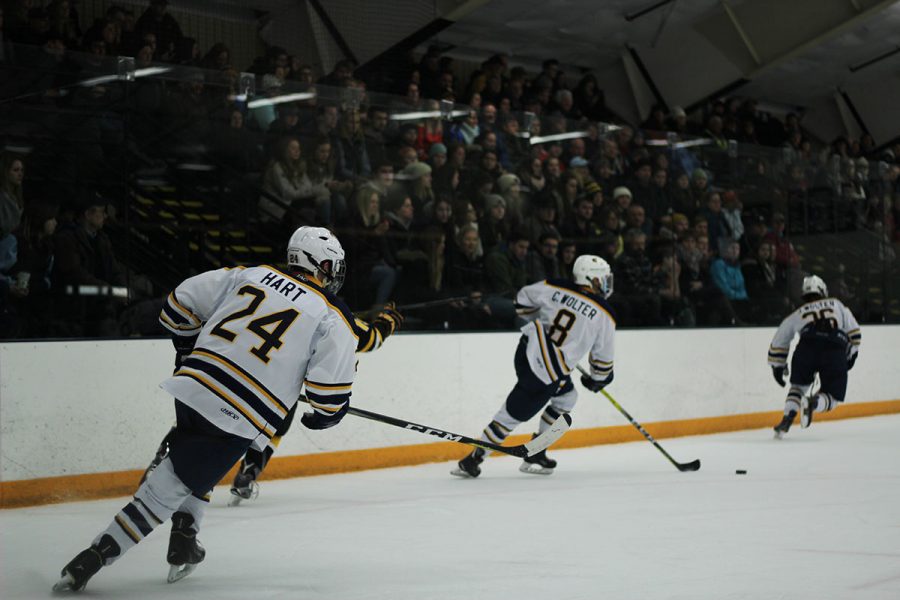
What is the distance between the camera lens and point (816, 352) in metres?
7.67

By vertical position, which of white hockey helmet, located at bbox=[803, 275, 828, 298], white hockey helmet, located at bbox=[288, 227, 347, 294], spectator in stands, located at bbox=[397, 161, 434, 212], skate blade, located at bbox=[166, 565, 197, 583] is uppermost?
white hockey helmet, located at bbox=[288, 227, 347, 294]

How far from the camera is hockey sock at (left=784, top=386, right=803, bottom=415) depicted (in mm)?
7629

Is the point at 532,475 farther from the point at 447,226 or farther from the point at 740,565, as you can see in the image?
the point at 740,565

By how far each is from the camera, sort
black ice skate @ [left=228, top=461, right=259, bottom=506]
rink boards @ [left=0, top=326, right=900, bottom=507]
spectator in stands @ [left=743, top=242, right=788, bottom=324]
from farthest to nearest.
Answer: spectator in stands @ [left=743, top=242, right=788, bottom=324]
rink boards @ [left=0, top=326, right=900, bottom=507]
black ice skate @ [left=228, top=461, right=259, bottom=506]

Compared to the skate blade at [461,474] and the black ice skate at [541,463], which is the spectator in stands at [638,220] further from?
the skate blade at [461,474]

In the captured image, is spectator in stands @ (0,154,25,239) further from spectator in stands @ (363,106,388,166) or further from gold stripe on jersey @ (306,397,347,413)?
gold stripe on jersey @ (306,397,347,413)

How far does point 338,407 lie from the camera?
320 centimetres

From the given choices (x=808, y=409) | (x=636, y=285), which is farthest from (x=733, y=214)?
(x=808, y=409)

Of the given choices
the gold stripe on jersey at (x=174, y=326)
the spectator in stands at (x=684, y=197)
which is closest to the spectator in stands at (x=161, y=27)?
the spectator in stands at (x=684, y=197)

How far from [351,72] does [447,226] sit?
2.34m

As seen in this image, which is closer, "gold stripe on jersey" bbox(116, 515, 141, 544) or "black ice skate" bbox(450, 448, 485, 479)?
"gold stripe on jersey" bbox(116, 515, 141, 544)

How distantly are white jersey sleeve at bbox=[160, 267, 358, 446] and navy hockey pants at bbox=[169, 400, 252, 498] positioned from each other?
0.12 feet

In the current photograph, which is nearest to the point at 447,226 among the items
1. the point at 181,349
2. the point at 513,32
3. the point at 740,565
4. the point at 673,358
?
the point at 673,358

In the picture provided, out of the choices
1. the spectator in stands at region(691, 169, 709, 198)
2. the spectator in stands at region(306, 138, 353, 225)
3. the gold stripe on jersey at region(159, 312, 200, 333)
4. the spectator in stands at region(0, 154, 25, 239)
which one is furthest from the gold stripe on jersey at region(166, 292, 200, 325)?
the spectator in stands at region(691, 169, 709, 198)
